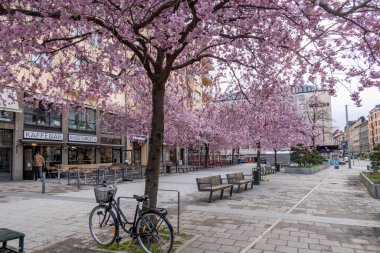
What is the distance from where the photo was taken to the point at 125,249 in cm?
611

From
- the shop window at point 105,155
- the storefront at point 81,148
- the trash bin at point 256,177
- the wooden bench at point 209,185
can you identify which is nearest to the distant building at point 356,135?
the shop window at point 105,155

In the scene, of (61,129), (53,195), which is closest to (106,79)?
(53,195)

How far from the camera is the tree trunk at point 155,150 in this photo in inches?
265

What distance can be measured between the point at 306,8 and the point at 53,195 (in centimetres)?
1183

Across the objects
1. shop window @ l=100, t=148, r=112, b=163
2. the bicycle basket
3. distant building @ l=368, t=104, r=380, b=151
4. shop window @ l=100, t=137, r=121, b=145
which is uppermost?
A: distant building @ l=368, t=104, r=380, b=151

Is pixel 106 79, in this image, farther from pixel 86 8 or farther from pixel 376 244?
pixel 376 244

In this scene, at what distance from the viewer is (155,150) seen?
6.80 meters

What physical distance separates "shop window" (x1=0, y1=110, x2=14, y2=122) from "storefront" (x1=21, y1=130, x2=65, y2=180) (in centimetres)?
117

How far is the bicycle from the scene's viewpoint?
5777 mm

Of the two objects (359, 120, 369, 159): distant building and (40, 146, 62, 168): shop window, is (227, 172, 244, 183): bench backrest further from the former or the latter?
(359, 120, 369, 159): distant building

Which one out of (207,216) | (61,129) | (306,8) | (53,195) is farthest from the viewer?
(61,129)

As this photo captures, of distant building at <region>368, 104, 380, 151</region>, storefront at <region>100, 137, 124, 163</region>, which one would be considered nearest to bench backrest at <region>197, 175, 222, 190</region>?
storefront at <region>100, 137, 124, 163</region>

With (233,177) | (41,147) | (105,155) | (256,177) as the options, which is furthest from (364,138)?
(233,177)

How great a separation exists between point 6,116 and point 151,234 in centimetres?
1857
